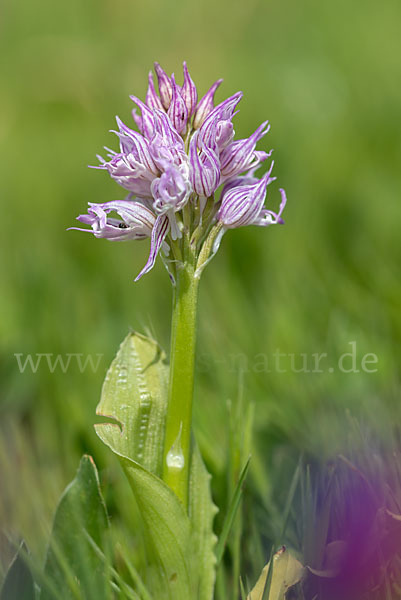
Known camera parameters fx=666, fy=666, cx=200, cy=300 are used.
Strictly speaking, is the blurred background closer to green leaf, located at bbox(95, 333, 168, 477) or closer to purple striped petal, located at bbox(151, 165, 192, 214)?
green leaf, located at bbox(95, 333, 168, 477)

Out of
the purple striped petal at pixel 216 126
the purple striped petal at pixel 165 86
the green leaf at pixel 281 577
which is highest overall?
the purple striped petal at pixel 165 86

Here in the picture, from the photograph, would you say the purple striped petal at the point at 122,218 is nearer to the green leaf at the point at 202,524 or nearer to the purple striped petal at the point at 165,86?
the purple striped petal at the point at 165,86

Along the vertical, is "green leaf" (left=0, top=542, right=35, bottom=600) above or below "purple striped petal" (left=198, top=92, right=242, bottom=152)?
below

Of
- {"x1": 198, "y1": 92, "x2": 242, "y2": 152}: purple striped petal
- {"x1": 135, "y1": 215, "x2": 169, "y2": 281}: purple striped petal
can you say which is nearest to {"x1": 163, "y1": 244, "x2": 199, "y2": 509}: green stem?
{"x1": 135, "y1": 215, "x2": 169, "y2": 281}: purple striped petal

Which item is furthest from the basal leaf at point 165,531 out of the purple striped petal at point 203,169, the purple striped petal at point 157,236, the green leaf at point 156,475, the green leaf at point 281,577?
the purple striped petal at point 203,169

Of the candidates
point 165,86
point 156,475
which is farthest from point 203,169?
point 156,475

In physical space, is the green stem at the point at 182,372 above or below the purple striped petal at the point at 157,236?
→ below
